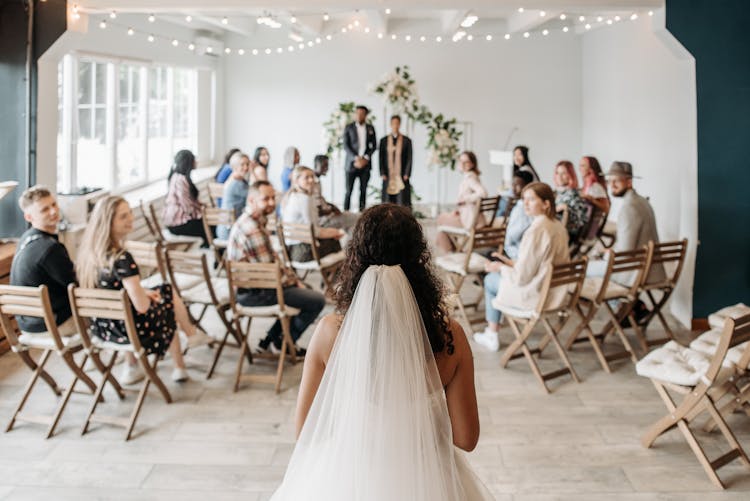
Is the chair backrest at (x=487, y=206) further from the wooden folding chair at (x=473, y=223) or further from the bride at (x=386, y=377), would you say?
the bride at (x=386, y=377)

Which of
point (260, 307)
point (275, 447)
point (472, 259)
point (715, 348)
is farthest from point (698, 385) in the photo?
point (472, 259)

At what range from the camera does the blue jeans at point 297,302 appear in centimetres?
539

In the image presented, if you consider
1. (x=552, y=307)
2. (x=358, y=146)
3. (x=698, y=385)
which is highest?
(x=358, y=146)

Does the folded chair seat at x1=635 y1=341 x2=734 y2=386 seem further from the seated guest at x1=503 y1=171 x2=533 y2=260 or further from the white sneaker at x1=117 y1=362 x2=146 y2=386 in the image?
the white sneaker at x1=117 y1=362 x2=146 y2=386

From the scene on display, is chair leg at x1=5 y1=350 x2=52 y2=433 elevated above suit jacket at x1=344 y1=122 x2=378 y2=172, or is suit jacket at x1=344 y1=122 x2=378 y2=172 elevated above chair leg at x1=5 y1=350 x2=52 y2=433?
suit jacket at x1=344 y1=122 x2=378 y2=172

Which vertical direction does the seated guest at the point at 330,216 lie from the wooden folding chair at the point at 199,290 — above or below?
above

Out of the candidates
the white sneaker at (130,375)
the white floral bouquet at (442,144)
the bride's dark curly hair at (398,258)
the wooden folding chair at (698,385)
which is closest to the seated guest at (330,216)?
the white sneaker at (130,375)

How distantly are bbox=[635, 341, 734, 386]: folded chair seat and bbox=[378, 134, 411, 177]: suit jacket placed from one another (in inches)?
251

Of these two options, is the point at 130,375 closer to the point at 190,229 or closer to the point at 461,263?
the point at 461,263

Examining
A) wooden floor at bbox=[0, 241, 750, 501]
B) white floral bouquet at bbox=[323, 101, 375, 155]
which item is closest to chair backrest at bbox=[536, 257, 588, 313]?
wooden floor at bbox=[0, 241, 750, 501]

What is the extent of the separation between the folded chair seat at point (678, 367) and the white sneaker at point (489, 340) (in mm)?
1692

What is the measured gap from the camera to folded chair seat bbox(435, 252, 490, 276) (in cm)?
668

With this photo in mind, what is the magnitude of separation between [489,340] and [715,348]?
1.85 m

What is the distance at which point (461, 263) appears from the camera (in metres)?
6.79
